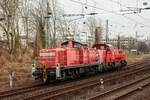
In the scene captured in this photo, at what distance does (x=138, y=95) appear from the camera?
720 inches

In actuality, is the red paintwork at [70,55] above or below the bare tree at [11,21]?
below

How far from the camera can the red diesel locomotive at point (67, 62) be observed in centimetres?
2469

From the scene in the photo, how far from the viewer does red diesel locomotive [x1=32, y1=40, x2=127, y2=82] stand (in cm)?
2469

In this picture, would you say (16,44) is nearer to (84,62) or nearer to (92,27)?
(84,62)

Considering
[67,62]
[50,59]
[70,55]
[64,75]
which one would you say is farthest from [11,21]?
[64,75]

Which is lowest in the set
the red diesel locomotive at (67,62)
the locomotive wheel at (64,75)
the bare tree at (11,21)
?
the locomotive wheel at (64,75)

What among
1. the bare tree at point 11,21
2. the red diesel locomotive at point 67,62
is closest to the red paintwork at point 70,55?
the red diesel locomotive at point 67,62

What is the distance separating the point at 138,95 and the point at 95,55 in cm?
1471

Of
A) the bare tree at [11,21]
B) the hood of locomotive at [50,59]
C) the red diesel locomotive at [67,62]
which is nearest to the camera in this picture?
the red diesel locomotive at [67,62]

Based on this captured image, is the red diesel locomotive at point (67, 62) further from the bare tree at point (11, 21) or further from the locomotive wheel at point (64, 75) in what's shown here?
the bare tree at point (11, 21)

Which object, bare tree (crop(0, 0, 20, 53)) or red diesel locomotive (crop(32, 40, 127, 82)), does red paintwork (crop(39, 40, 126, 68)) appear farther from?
bare tree (crop(0, 0, 20, 53))

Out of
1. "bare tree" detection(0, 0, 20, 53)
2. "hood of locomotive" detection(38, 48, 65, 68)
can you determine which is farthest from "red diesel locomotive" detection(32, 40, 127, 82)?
"bare tree" detection(0, 0, 20, 53)

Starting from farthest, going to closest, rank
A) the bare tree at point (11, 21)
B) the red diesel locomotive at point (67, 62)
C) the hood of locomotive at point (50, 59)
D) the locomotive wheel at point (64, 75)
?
the bare tree at point (11, 21)
the locomotive wheel at point (64, 75)
the hood of locomotive at point (50, 59)
the red diesel locomotive at point (67, 62)

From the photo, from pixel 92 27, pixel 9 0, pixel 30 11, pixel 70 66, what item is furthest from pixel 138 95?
pixel 92 27
